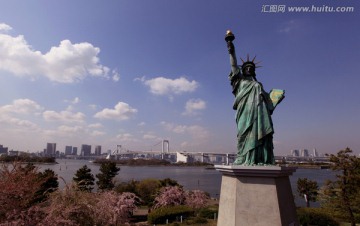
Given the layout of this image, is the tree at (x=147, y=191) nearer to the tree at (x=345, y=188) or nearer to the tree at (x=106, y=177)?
the tree at (x=106, y=177)

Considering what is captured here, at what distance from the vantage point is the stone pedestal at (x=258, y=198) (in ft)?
22.8

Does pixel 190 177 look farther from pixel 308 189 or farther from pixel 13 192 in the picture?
pixel 13 192

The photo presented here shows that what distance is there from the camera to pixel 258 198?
7129mm

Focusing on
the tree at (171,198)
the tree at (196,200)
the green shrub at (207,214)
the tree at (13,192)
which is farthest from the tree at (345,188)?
the tree at (13,192)

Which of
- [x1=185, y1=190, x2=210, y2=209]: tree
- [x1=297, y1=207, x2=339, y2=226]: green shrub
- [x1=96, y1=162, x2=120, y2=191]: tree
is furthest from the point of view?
[x1=96, y1=162, x2=120, y2=191]: tree

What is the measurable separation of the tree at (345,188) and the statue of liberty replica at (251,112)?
44.6ft

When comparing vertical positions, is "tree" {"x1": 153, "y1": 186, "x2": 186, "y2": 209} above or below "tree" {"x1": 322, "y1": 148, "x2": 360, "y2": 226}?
below

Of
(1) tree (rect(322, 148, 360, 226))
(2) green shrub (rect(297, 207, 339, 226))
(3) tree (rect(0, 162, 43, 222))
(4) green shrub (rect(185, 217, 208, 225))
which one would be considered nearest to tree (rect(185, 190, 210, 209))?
(4) green shrub (rect(185, 217, 208, 225))

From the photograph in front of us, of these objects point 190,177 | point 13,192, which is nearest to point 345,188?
point 13,192

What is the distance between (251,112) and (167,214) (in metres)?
15.7

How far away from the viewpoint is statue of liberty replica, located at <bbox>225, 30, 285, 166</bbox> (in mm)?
8062

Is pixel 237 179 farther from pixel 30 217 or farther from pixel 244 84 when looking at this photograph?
pixel 30 217

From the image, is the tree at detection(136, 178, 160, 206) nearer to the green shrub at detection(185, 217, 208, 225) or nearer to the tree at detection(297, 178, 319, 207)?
the green shrub at detection(185, 217, 208, 225)

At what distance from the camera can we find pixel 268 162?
7949 mm
